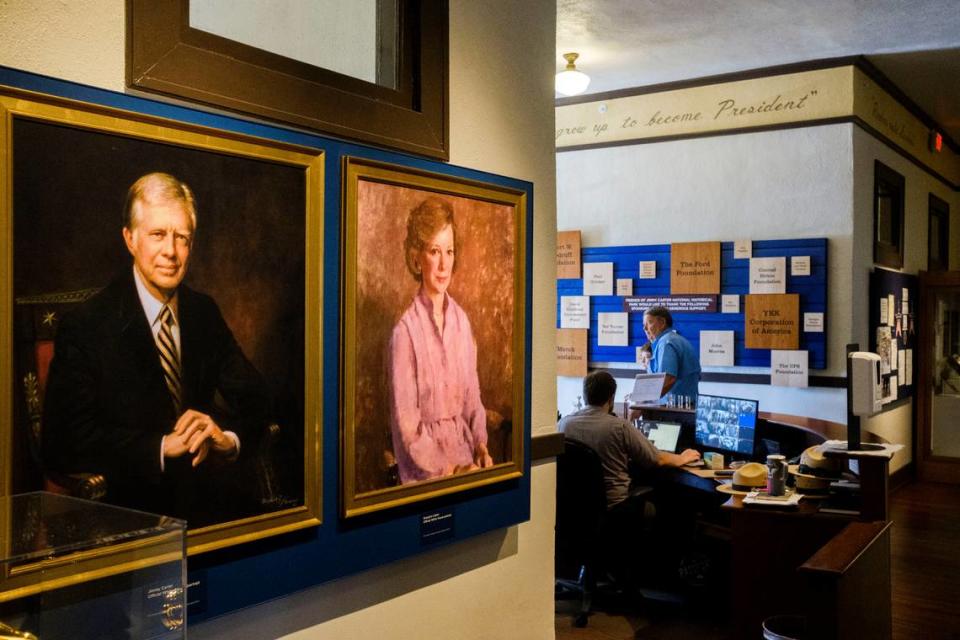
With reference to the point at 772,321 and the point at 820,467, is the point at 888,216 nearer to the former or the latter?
the point at 772,321

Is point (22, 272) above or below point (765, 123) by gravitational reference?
below

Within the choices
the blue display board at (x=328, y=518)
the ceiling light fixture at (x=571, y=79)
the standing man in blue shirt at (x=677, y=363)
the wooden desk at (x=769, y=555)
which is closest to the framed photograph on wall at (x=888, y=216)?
the standing man in blue shirt at (x=677, y=363)

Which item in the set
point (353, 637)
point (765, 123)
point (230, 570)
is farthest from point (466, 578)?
point (765, 123)

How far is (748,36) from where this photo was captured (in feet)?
20.9

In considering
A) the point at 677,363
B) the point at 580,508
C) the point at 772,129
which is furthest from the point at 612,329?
the point at 580,508

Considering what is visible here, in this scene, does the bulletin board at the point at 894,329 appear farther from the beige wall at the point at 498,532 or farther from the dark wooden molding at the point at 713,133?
the beige wall at the point at 498,532

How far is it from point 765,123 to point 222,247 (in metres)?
6.36

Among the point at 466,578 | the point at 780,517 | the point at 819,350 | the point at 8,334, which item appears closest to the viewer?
the point at 8,334

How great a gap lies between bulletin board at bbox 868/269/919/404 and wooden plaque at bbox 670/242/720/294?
130 cm

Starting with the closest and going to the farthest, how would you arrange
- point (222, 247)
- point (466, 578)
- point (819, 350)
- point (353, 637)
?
1. point (222, 247)
2. point (353, 637)
3. point (466, 578)
4. point (819, 350)

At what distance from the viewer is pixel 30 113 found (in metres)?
1.44

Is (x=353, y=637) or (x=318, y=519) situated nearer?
(x=318, y=519)

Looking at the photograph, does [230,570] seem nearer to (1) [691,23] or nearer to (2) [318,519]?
(2) [318,519]

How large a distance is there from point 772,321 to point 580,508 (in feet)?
10.6
